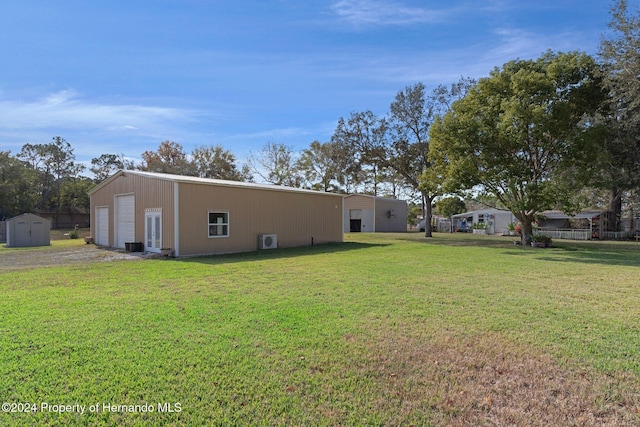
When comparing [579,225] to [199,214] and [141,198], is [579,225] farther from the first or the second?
[141,198]

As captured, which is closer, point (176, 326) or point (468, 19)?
point (176, 326)

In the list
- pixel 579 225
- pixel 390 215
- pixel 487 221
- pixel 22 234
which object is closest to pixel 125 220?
pixel 22 234

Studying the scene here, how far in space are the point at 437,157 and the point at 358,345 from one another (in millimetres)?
17847

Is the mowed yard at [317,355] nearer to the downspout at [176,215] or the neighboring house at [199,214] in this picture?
the downspout at [176,215]

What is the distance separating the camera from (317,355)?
369 centimetres

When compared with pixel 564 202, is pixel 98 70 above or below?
above

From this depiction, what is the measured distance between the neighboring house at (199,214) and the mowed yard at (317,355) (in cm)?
651

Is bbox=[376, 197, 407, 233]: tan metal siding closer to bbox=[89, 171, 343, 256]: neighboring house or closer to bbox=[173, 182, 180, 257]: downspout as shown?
bbox=[89, 171, 343, 256]: neighboring house

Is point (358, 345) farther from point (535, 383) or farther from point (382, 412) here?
point (535, 383)

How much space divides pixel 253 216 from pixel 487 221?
1075 inches

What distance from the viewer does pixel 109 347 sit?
12.4 feet

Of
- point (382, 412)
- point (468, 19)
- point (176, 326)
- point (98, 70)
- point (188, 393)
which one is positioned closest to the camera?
point (382, 412)

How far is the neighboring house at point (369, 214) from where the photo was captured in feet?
114

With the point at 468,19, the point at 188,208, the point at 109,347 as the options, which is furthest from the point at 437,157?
the point at 109,347
